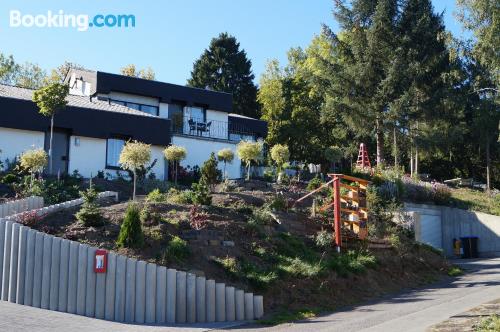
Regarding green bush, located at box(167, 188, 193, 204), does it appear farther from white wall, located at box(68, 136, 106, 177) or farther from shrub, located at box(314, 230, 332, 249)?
white wall, located at box(68, 136, 106, 177)

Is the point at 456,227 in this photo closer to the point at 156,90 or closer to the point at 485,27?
the point at 485,27

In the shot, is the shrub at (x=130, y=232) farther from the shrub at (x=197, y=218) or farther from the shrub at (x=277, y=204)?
the shrub at (x=277, y=204)

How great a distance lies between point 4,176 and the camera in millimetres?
21250

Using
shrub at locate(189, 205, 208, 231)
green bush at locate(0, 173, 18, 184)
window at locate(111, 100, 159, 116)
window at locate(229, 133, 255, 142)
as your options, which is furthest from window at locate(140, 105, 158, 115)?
shrub at locate(189, 205, 208, 231)

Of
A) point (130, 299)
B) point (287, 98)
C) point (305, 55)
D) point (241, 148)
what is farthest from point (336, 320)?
point (305, 55)

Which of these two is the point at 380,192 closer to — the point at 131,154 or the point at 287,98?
the point at 131,154

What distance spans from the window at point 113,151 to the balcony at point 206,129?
152 inches

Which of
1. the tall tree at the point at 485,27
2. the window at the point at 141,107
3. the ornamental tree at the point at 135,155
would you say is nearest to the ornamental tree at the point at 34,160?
the ornamental tree at the point at 135,155

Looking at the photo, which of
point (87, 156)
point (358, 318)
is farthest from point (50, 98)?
point (358, 318)

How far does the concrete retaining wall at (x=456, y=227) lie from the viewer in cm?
2745

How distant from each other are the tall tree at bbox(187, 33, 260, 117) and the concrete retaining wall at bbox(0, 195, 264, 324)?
41257 millimetres

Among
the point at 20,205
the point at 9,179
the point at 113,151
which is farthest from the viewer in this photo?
the point at 113,151

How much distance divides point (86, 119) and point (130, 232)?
44.3 feet

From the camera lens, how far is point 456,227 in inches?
1116
